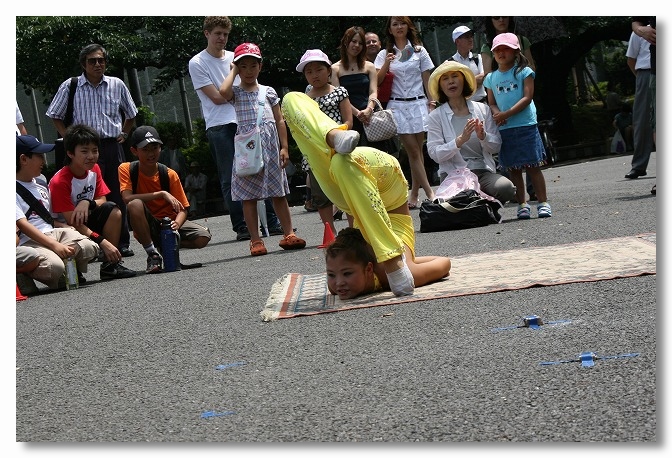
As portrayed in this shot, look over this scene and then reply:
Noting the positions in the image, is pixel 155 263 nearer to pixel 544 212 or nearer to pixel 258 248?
pixel 258 248

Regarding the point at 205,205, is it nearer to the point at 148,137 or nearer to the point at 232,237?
the point at 232,237

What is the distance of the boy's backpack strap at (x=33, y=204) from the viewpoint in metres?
7.76

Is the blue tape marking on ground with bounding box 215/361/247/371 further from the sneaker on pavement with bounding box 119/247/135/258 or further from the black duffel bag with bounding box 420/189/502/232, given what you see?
the sneaker on pavement with bounding box 119/247/135/258

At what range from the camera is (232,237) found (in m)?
11.6

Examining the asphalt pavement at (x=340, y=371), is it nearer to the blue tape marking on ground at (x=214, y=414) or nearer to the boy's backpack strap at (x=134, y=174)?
the blue tape marking on ground at (x=214, y=414)

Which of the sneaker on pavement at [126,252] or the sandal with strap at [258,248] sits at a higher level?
the sandal with strap at [258,248]

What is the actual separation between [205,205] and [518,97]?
35.2 ft

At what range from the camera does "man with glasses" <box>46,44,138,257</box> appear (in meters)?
9.94

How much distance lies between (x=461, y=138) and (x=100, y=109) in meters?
3.07

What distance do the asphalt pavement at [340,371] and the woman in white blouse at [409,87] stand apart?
4191 mm

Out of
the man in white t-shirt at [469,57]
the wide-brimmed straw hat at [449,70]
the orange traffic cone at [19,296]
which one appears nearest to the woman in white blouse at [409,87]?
the man in white t-shirt at [469,57]

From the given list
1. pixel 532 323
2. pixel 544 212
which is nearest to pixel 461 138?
pixel 544 212

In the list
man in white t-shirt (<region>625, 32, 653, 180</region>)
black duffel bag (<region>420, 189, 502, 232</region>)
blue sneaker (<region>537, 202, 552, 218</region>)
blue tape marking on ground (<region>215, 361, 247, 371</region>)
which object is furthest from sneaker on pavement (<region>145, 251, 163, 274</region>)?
man in white t-shirt (<region>625, 32, 653, 180</region>)

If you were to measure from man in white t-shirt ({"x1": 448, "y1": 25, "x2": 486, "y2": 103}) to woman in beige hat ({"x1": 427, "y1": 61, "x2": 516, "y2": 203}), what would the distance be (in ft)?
4.72
